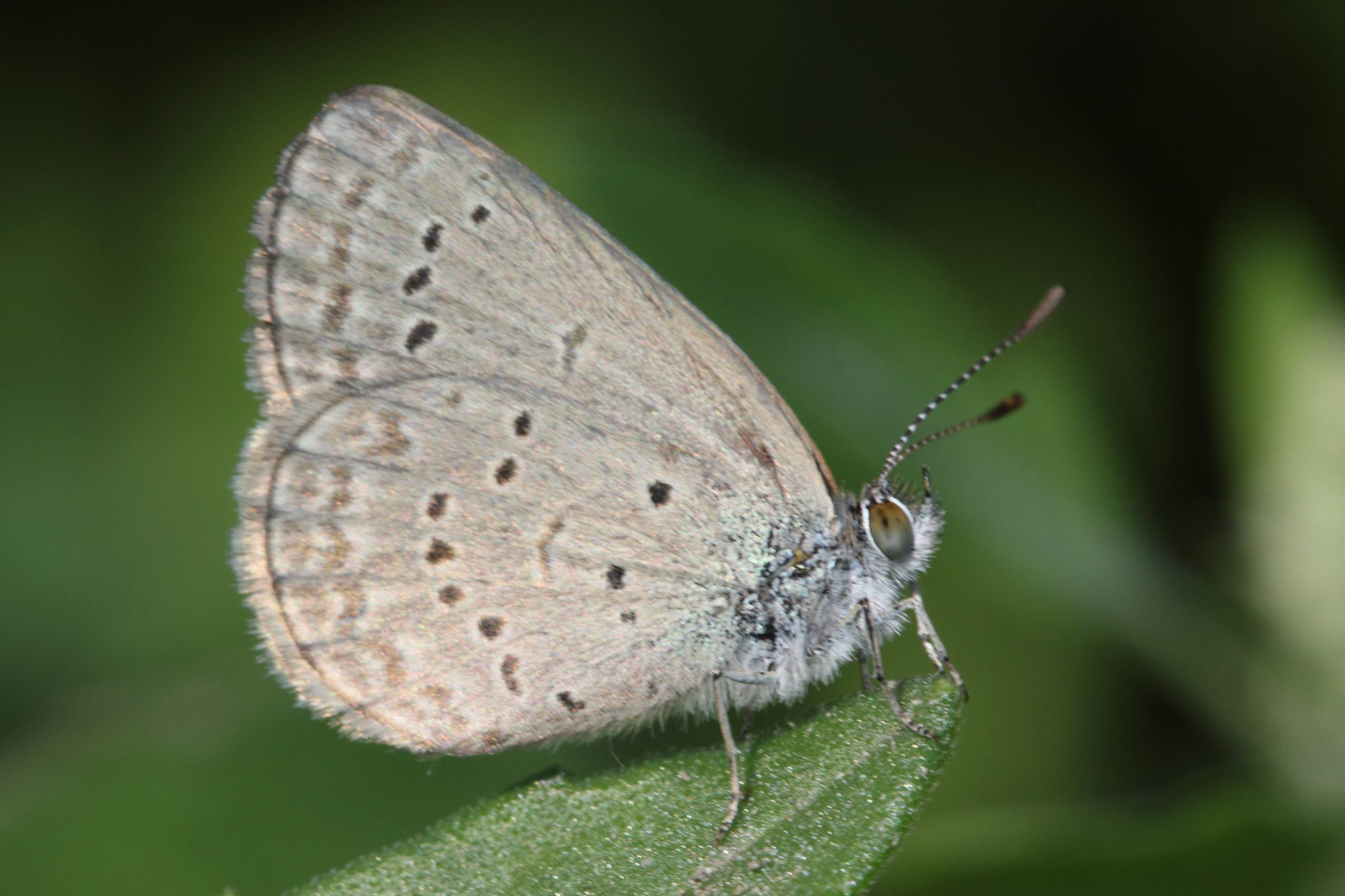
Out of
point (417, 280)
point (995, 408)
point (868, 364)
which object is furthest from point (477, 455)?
point (868, 364)

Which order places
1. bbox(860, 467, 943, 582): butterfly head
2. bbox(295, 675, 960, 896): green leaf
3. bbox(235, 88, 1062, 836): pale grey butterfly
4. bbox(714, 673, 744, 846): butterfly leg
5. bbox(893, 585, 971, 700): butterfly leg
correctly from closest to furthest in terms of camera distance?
bbox(295, 675, 960, 896): green leaf < bbox(714, 673, 744, 846): butterfly leg < bbox(893, 585, 971, 700): butterfly leg < bbox(235, 88, 1062, 836): pale grey butterfly < bbox(860, 467, 943, 582): butterfly head

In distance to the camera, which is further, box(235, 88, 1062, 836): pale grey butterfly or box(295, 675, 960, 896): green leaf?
box(235, 88, 1062, 836): pale grey butterfly

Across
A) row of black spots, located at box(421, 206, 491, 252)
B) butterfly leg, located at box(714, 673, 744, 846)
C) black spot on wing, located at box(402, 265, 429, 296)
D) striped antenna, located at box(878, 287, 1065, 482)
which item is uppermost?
striped antenna, located at box(878, 287, 1065, 482)

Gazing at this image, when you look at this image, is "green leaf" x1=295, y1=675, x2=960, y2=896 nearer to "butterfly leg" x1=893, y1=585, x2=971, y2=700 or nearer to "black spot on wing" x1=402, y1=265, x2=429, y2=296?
"butterfly leg" x1=893, y1=585, x2=971, y2=700

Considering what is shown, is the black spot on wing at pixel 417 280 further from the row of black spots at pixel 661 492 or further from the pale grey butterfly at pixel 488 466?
the row of black spots at pixel 661 492

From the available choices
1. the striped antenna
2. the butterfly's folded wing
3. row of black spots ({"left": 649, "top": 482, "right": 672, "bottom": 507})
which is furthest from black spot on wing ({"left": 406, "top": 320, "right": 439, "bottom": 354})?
the striped antenna
